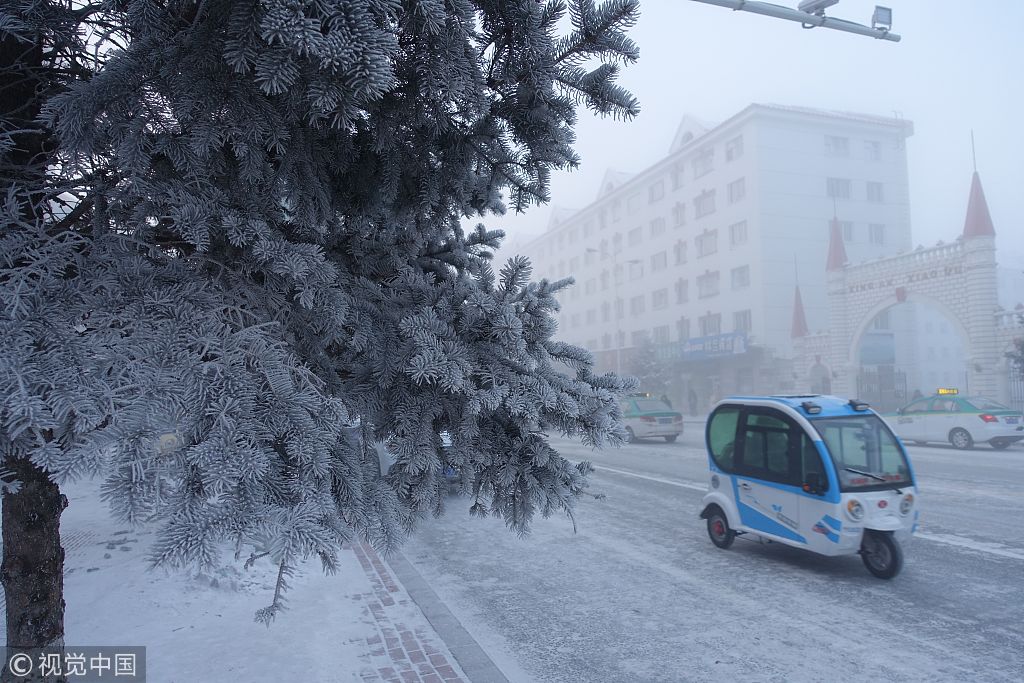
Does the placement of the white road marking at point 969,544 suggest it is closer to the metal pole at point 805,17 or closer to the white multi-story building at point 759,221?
the metal pole at point 805,17

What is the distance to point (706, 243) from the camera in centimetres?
4397

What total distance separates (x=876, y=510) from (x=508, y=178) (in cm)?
605

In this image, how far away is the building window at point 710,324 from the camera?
142ft

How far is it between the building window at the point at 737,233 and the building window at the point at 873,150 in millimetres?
9649

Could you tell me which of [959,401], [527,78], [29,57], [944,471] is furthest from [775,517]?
[959,401]

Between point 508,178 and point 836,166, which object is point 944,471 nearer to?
point 508,178

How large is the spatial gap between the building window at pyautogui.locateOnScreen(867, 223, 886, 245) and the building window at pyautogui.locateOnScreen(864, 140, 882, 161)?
14.4ft

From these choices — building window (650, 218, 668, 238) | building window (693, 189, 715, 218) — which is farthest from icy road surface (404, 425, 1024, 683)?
building window (650, 218, 668, 238)

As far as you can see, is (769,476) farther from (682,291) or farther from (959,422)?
(682,291)

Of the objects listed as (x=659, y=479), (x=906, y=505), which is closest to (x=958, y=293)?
(x=659, y=479)

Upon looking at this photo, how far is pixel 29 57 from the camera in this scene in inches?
117

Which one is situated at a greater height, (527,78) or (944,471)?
(527,78)

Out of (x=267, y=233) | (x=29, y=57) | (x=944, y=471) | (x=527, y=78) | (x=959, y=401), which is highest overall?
(x=29, y=57)

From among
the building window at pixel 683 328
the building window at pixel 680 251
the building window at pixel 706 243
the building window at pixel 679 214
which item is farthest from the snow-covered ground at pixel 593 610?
the building window at pixel 679 214
